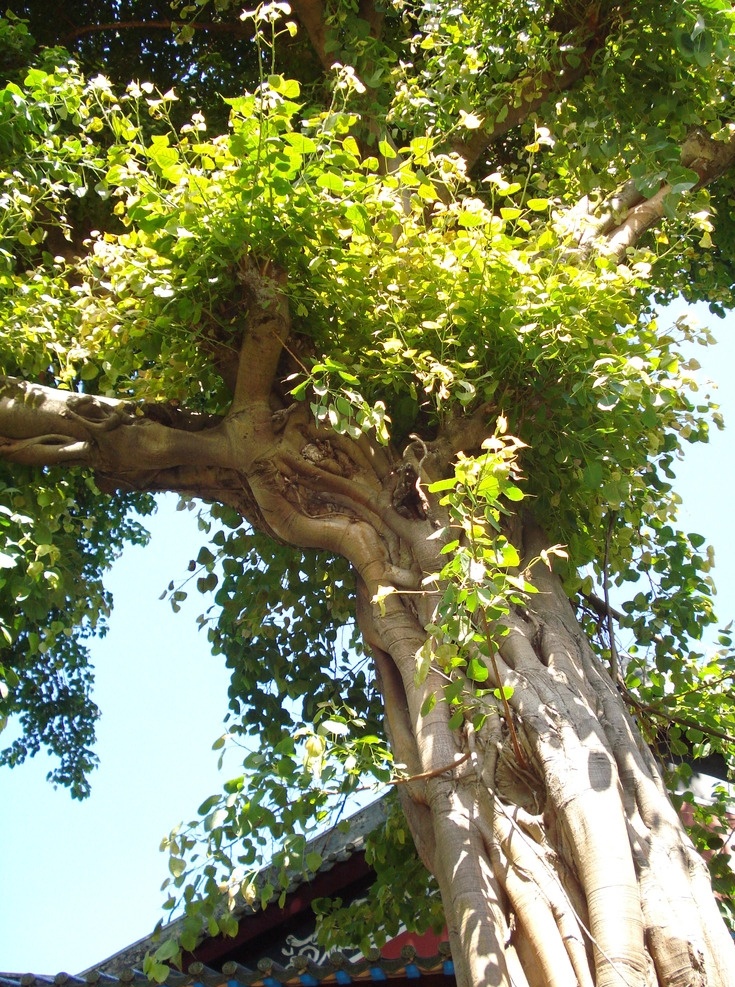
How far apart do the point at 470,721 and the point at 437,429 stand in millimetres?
1231

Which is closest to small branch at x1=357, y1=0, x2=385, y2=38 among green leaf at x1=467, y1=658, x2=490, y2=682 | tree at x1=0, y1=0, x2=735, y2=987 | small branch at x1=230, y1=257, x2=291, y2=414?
tree at x1=0, y1=0, x2=735, y2=987

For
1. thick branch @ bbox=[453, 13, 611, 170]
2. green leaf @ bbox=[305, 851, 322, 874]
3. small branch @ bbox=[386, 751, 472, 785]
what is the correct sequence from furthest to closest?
1. thick branch @ bbox=[453, 13, 611, 170]
2. small branch @ bbox=[386, 751, 472, 785]
3. green leaf @ bbox=[305, 851, 322, 874]

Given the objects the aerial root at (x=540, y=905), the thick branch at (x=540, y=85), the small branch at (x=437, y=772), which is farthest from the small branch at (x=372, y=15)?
the aerial root at (x=540, y=905)

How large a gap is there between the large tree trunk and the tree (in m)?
0.01

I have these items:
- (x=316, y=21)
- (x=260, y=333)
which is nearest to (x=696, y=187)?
(x=316, y=21)

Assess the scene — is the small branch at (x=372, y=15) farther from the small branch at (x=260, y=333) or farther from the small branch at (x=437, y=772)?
the small branch at (x=437, y=772)

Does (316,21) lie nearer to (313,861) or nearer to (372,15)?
(372,15)

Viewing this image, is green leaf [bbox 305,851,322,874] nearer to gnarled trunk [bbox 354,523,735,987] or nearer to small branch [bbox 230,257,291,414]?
gnarled trunk [bbox 354,523,735,987]

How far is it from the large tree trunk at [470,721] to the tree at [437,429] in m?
0.01

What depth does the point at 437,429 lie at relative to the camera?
3965 millimetres

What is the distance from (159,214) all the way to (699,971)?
8.73ft

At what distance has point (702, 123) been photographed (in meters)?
4.64

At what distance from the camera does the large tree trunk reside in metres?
2.65

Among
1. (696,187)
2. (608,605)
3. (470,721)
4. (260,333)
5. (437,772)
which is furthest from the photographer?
(696,187)
